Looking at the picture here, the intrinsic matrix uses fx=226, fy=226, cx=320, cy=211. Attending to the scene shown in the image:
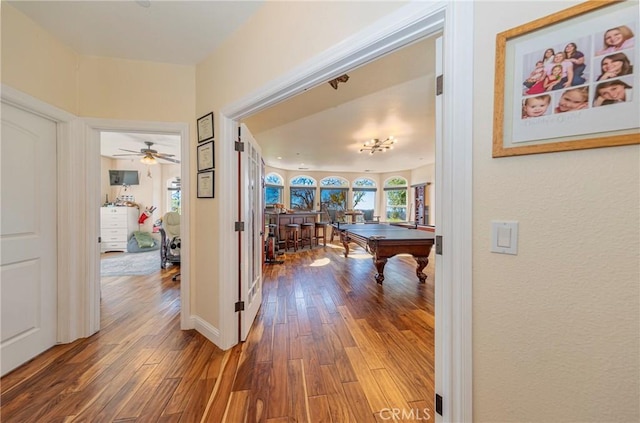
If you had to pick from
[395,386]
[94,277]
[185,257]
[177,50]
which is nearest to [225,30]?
[177,50]

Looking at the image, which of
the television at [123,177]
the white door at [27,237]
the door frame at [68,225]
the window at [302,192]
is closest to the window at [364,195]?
the window at [302,192]

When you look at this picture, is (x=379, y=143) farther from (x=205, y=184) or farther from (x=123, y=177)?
(x=123, y=177)

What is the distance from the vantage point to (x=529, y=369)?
0.80 meters

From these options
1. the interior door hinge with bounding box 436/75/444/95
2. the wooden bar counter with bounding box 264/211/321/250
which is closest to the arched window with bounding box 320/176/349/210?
the wooden bar counter with bounding box 264/211/321/250

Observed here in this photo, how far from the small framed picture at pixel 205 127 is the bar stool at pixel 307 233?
15.6 feet

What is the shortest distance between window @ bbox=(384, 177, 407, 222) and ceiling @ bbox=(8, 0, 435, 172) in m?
3.91

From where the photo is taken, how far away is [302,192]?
344 inches

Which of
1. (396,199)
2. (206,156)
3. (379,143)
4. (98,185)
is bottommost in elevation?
(98,185)

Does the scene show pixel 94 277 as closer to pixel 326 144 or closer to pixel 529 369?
pixel 529 369

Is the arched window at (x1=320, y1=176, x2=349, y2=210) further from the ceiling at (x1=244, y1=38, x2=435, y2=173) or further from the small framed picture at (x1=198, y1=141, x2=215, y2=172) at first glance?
the small framed picture at (x1=198, y1=141, x2=215, y2=172)

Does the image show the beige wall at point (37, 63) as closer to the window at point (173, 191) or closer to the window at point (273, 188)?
the window at point (173, 191)

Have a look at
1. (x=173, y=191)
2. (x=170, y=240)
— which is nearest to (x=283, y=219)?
(x=170, y=240)

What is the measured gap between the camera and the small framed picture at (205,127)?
2135 millimetres

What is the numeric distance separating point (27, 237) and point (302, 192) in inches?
282
